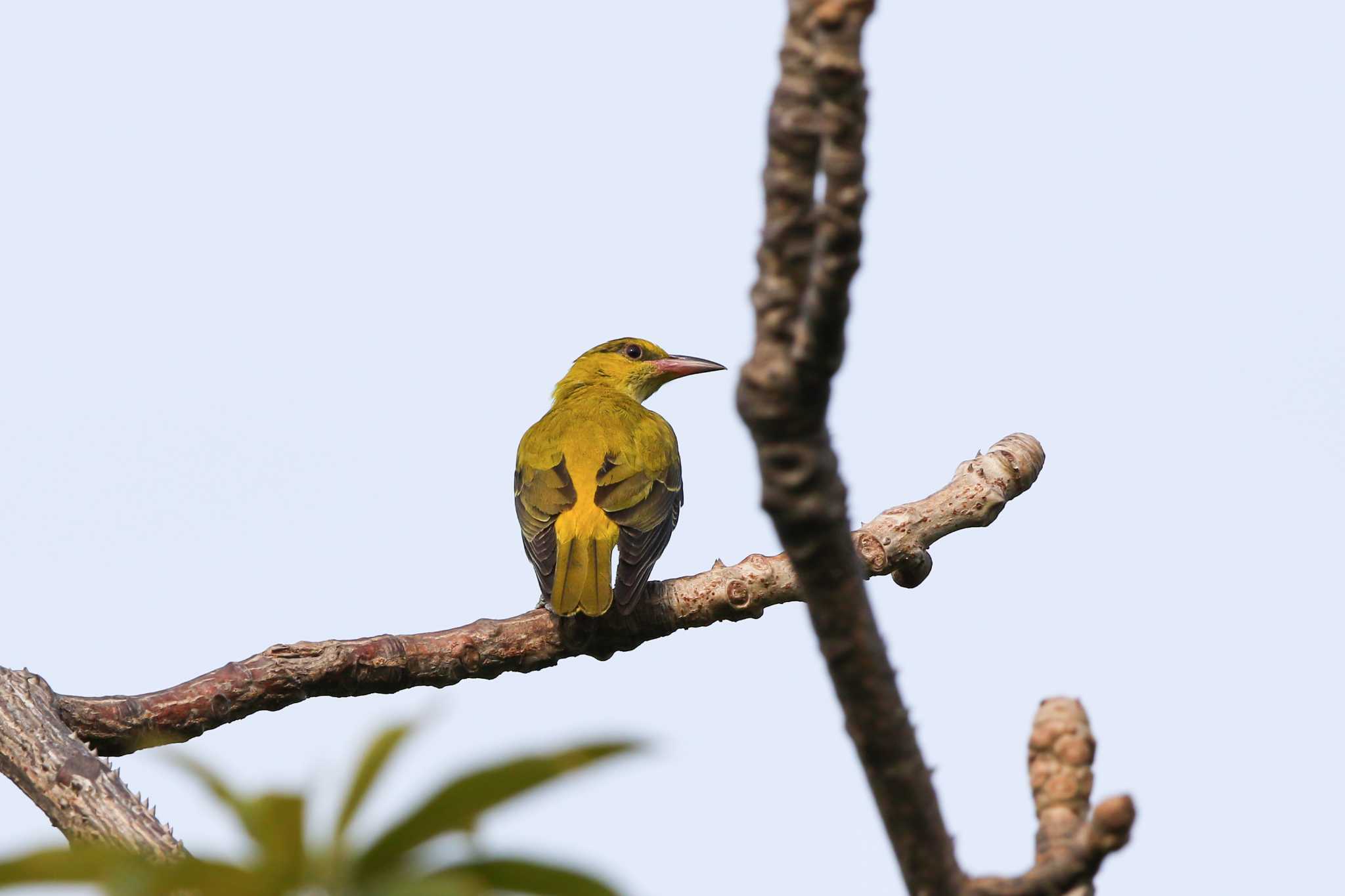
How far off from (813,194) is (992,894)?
4.60ft

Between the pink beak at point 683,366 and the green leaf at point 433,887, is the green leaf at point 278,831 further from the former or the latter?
the pink beak at point 683,366

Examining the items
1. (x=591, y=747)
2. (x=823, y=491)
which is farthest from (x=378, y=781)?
(x=823, y=491)

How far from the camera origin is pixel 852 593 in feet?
8.41

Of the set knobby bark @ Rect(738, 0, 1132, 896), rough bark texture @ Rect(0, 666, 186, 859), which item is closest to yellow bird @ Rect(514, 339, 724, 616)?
rough bark texture @ Rect(0, 666, 186, 859)

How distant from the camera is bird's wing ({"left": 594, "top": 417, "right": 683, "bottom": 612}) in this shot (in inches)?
269

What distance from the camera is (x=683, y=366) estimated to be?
32.1 ft

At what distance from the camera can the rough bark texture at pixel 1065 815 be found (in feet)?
8.85

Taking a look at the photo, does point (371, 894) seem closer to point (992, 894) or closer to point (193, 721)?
point (992, 894)

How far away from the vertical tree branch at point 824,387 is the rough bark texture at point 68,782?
2.08 m

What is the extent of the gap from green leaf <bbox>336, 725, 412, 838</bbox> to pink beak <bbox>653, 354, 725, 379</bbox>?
798 cm

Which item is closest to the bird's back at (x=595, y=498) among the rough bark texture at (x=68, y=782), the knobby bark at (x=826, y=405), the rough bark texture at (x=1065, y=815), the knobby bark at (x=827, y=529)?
the rough bark texture at (x=68, y=782)

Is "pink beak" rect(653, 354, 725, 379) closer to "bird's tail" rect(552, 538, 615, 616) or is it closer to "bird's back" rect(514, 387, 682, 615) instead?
"bird's back" rect(514, 387, 682, 615)

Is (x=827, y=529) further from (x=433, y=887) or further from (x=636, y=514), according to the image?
(x=636, y=514)

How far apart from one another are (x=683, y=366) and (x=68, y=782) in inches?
229
